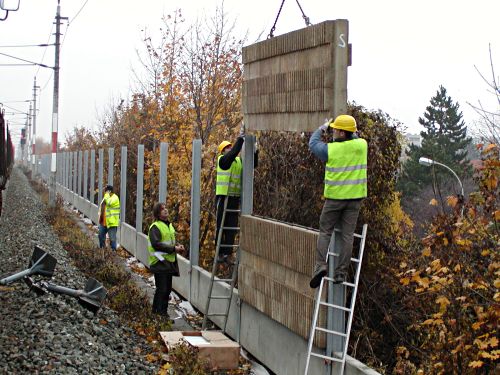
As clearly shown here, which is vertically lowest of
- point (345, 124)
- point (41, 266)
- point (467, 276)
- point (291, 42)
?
point (41, 266)

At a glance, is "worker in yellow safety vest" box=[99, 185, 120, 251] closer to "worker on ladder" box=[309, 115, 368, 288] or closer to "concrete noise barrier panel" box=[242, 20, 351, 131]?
"concrete noise barrier panel" box=[242, 20, 351, 131]

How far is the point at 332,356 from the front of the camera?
332 inches

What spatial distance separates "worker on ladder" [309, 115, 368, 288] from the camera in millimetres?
8172

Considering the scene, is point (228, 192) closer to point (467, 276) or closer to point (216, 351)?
point (216, 351)

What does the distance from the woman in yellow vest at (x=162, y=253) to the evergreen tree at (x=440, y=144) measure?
49028 mm

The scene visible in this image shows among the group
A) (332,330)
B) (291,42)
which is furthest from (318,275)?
(291,42)

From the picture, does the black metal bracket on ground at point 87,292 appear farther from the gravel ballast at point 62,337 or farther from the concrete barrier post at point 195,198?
the concrete barrier post at point 195,198

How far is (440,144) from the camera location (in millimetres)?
74250

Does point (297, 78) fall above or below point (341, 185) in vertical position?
above

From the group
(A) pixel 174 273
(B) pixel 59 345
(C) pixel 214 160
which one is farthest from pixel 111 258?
(B) pixel 59 345

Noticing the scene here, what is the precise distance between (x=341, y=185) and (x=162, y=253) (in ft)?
18.0

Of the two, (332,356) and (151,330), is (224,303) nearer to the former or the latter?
(151,330)

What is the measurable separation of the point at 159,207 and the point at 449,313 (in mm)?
6346

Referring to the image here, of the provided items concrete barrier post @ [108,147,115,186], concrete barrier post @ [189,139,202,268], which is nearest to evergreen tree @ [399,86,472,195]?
concrete barrier post @ [108,147,115,186]
